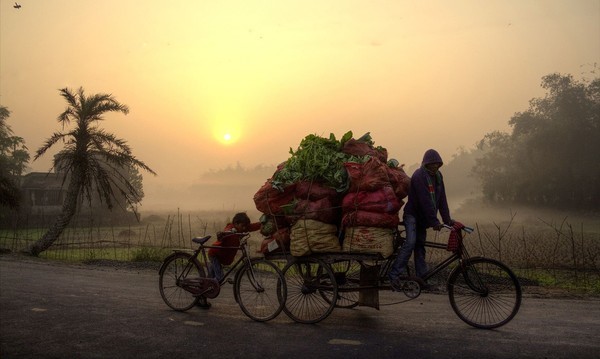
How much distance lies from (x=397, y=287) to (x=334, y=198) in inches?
57.4

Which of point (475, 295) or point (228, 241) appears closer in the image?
point (475, 295)

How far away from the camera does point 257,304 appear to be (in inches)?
278

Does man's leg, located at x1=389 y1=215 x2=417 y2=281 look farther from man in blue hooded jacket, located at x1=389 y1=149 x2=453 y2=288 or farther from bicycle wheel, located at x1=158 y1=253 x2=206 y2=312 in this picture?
bicycle wheel, located at x1=158 y1=253 x2=206 y2=312

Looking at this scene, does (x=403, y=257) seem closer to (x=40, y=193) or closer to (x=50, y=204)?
(x=50, y=204)

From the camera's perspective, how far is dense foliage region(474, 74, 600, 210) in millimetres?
43844

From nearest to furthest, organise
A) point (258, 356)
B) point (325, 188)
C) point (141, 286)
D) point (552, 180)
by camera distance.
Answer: point (258, 356) < point (325, 188) < point (141, 286) < point (552, 180)

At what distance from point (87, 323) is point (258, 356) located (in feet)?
9.01

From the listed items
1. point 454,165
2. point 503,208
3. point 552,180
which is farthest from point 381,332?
point 454,165

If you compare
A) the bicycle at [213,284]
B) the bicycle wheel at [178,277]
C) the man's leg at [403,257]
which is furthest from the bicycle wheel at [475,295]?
the bicycle wheel at [178,277]

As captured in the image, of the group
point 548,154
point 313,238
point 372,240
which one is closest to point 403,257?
point 372,240

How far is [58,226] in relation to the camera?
20.6 meters

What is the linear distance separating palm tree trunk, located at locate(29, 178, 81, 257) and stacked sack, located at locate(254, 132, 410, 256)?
1657cm

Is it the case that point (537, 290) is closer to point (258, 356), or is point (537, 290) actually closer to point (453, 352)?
point (453, 352)

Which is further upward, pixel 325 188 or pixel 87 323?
pixel 325 188
